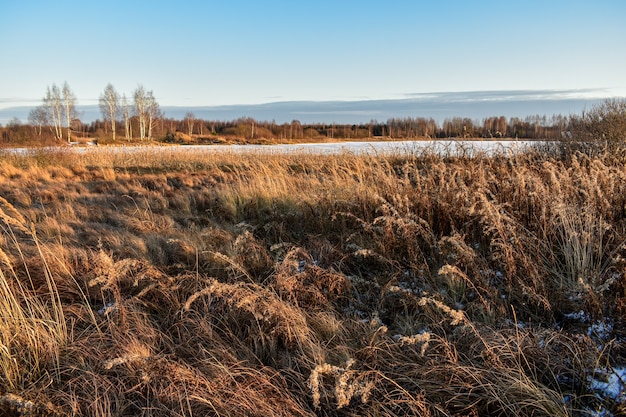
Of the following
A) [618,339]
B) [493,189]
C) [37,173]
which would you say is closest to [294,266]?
[618,339]

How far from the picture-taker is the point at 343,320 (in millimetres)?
2617

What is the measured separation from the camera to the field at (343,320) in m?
1.89

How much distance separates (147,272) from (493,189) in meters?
3.88

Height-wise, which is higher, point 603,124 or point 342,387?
point 603,124

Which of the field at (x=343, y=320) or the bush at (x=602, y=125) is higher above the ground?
the bush at (x=602, y=125)

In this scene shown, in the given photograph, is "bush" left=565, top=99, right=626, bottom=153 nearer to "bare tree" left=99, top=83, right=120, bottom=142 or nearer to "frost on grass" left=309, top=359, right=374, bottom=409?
"frost on grass" left=309, top=359, right=374, bottom=409

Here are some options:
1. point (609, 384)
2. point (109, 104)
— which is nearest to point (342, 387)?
point (609, 384)

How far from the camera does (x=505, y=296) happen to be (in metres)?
2.83

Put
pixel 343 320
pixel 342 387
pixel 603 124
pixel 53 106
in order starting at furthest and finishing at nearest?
1. pixel 53 106
2. pixel 603 124
3. pixel 343 320
4. pixel 342 387

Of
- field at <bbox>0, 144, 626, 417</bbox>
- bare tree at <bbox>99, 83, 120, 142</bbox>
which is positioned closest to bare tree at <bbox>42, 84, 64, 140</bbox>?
bare tree at <bbox>99, 83, 120, 142</bbox>

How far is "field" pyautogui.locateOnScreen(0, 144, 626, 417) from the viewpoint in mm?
1888

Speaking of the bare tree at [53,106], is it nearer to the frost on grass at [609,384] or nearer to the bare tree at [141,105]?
the bare tree at [141,105]

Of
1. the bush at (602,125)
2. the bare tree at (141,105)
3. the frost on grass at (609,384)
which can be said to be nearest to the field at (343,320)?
the frost on grass at (609,384)

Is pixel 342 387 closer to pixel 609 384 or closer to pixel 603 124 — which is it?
pixel 609 384
